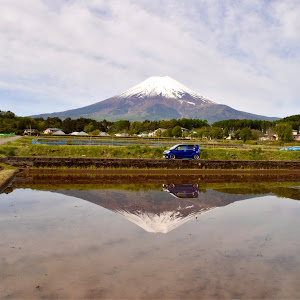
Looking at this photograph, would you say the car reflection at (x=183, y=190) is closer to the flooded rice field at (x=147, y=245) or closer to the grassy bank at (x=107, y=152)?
the flooded rice field at (x=147, y=245)

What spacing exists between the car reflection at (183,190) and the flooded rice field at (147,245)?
27 centimetres

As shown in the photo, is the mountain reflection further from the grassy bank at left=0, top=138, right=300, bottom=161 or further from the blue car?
the grassy bank at left=0, top=138, right=300, bottom=161

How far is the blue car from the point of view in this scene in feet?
84.3

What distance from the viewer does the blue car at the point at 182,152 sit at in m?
25.7

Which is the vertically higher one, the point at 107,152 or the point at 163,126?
the point at 163,126

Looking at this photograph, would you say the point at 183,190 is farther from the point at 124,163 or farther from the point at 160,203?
the point at 124,163

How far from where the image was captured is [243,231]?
882cm

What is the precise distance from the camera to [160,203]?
12258mm

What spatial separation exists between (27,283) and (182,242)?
3.72 meters

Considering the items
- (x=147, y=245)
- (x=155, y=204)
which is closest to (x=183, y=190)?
(x=155, y=204)

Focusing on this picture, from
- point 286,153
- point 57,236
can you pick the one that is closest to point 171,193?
point 57,236

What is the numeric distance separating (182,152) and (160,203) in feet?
45.9

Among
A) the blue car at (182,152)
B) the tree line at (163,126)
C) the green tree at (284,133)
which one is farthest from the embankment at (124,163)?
the tree line at (163,126)

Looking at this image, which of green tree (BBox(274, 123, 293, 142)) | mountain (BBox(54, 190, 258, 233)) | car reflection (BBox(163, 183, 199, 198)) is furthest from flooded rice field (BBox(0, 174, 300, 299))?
green tree (BBox(274, 123, 293, 142))
